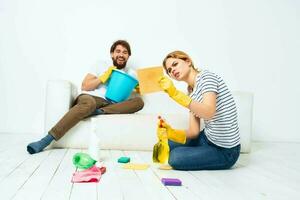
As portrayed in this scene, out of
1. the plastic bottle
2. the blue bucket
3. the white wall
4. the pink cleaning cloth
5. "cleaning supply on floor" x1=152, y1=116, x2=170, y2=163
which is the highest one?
the white wall

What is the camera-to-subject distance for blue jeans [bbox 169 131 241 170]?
1752 mm

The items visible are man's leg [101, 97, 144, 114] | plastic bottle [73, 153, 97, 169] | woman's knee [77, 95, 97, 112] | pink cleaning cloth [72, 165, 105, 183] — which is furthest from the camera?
man's leg [101, 97, 144, 114]

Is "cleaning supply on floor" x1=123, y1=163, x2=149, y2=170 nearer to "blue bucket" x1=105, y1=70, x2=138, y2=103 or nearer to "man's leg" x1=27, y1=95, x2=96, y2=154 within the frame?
"man's leg" x1=27, y1=95, x2=96, y2=154

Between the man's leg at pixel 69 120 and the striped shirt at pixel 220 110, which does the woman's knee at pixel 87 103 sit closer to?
the man's leg at pixel 69 120

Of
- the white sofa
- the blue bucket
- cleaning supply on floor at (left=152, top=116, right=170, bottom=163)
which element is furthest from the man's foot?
cleaning supply on floor at (left=152, top=116, right=170, bottom=163)

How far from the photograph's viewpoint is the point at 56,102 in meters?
2.38

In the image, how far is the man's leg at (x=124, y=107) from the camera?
2.46 m

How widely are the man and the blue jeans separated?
784 millimetres

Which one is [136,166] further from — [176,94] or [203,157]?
[176,94]

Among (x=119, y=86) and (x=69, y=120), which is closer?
(x=69, y=120)

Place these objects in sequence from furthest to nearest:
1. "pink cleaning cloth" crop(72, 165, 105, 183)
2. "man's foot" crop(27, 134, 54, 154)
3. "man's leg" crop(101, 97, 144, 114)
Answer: "man's leg" crop(101, 97, 144, 114) → "man's foot" crop(27, 134, 54, 154) → "pink cleaning cloth" crop(72, 165, 105, 183)

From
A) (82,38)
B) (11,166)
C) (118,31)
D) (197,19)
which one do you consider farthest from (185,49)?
(11,166)

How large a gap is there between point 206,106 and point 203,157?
32 cm

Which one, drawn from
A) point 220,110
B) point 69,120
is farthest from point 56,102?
point 220,110
